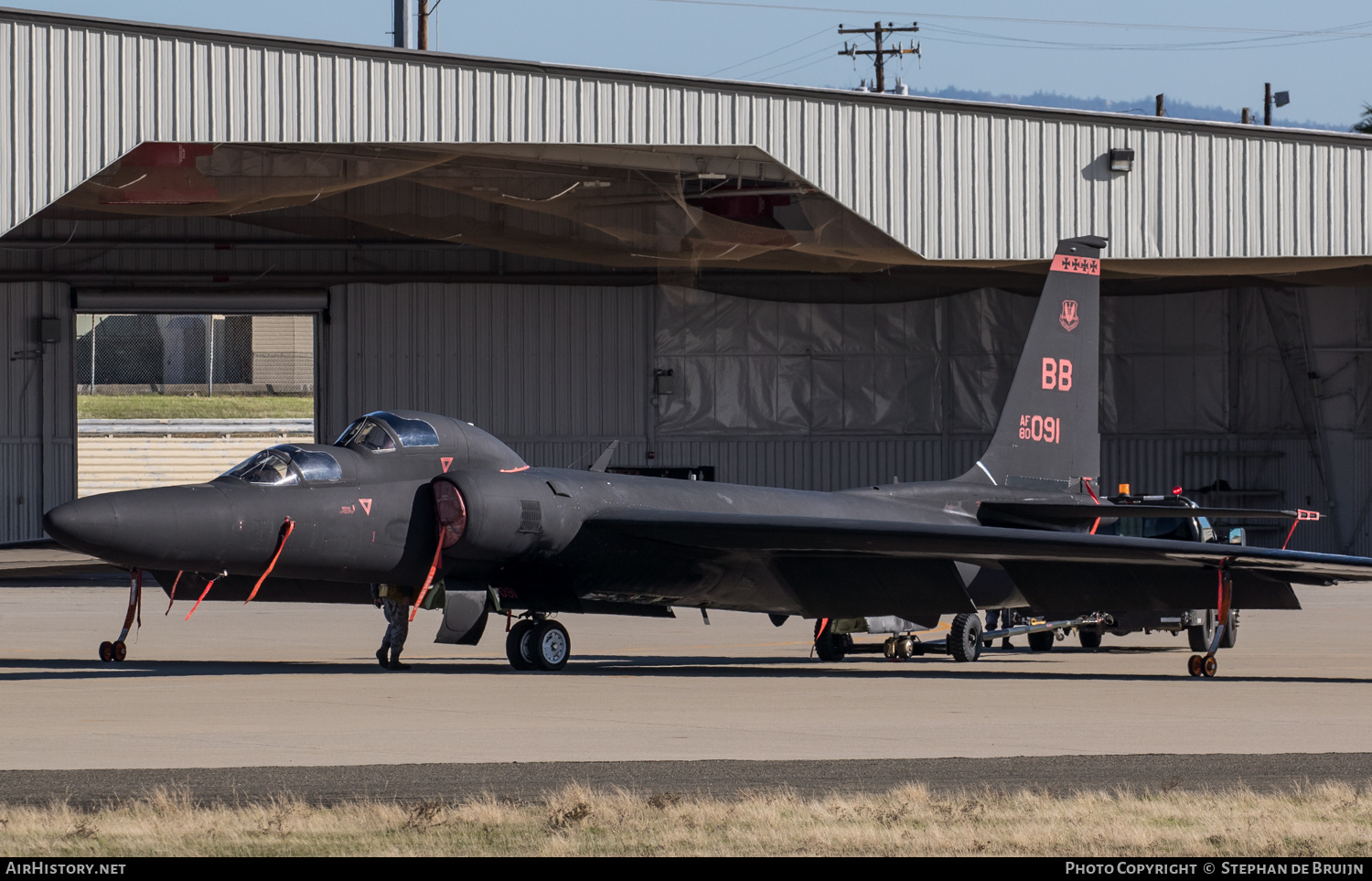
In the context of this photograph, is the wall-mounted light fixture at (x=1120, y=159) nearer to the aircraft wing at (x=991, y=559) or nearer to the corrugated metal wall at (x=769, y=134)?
the corrugated metal wall at (x=769, y=134)

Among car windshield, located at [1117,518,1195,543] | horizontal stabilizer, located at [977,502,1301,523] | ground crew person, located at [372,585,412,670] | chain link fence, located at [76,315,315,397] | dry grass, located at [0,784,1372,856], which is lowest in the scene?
ground crew person, located at [372,585,412,670]

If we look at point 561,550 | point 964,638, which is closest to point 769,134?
point 964,638

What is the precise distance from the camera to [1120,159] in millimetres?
28047

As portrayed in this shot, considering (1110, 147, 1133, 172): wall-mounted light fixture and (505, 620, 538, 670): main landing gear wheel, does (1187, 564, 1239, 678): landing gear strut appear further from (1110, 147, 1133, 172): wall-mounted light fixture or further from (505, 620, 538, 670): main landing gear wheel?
(1110, 147, 1133, 172): wall-mounted light fixture

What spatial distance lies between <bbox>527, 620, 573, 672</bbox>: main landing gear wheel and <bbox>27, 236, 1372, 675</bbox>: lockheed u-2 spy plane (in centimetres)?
2

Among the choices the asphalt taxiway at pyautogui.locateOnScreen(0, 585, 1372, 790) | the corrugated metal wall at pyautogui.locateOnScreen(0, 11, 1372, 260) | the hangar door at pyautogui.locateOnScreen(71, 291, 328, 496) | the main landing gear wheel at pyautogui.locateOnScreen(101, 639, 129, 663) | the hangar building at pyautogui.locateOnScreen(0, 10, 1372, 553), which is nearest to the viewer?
the asphalt taxiway at pyautogui.locateOnScreen(0, 585, 1372, 790)

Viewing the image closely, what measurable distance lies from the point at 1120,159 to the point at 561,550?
16.9 metres

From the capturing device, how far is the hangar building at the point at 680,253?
83.9 ft

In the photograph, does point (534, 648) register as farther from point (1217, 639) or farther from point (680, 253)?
point (680, 253)

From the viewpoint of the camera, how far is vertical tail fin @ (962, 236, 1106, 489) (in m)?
19.4

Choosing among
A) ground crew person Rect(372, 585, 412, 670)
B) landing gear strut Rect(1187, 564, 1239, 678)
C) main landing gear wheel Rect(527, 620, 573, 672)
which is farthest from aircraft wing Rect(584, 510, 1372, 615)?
ground crew person Rect(372, 585, 412, 670)

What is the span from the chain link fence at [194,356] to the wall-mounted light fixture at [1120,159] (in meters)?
51.0

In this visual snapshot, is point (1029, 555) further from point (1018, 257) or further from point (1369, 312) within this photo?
point (1369, 312)

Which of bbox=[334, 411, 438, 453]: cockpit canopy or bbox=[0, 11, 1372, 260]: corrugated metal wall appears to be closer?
bbox=[334, 411, 438, 453]: cockpit canopy
